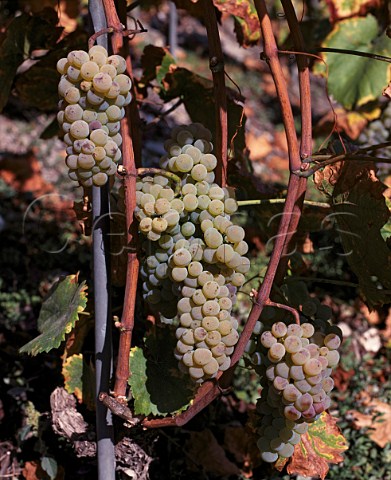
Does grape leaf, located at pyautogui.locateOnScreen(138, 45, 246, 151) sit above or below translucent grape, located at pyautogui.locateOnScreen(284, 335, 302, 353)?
above

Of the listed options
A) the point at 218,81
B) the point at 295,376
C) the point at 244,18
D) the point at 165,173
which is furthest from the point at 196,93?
the point at 295,376

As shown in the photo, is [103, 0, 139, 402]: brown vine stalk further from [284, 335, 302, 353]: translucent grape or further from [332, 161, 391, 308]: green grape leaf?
[332, 161, 391, 308]: green grape leaf

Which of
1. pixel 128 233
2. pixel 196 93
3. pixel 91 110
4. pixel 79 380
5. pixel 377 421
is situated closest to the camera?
pixel 91 110

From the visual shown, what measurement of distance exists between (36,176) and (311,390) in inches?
70.8

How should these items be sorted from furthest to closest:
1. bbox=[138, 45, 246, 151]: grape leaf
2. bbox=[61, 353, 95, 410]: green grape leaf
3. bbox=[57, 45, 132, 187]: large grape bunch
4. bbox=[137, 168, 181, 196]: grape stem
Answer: bbox=[138, 45, 246, 151]: grape leaf
bbox=[61, 353, 95, 410]: green grape leaf
bbox=[137, 168, 181, 196]: grape stem
bbox=[57, 45, 132, 187]: large grape bunch

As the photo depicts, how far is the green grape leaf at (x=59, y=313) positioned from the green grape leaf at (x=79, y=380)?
119 millimetres

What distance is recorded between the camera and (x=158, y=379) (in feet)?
3.95

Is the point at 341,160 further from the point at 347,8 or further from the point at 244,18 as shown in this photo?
the point at 347,8

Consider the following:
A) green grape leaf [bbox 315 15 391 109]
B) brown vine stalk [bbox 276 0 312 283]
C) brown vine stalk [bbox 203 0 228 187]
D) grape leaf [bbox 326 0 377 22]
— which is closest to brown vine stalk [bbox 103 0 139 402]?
brown vine stalk [bbox 203 0 228 187]

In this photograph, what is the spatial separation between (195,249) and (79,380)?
48 centimetres

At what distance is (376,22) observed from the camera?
7.45 ft

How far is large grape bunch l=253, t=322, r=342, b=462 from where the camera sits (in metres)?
1.02

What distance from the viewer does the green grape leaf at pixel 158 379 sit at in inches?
45.8

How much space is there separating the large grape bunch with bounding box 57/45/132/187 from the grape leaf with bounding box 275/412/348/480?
0.64m
